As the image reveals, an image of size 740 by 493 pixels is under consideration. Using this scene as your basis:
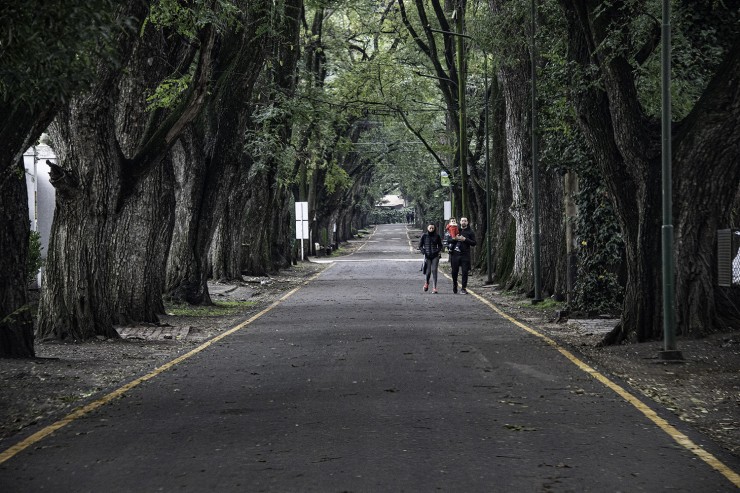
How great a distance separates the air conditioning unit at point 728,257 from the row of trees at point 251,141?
274 mm

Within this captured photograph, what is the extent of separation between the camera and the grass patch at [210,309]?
2520cm

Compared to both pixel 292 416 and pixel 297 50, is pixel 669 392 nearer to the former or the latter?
pixel 292 416

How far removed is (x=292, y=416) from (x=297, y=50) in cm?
2724

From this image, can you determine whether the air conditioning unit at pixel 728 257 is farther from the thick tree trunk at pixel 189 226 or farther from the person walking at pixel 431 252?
the person walking at pixel 431 252

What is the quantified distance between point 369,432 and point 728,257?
8.10 meters

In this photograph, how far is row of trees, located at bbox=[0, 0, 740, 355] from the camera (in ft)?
48.6

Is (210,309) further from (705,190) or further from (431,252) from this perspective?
(705,190)

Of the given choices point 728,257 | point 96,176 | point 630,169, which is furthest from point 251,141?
point 728,257

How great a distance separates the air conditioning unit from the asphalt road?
2550 mm

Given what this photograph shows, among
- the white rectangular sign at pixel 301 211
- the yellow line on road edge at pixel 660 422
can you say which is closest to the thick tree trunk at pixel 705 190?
the yellow line on road edge at pixel 660 422

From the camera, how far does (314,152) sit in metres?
45.3

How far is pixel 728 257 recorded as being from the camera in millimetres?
16031

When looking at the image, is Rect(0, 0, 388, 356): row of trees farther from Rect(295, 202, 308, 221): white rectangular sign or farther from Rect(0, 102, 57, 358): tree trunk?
Rect(295, 202, 308, 221): white rectangular sign

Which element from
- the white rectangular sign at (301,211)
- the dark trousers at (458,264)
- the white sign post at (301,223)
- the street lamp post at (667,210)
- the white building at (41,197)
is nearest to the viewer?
the street lamp post at (667,210)
